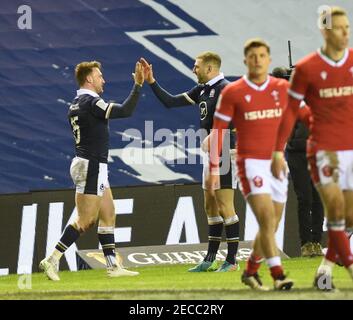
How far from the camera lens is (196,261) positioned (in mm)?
13773

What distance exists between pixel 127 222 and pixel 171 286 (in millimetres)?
4558

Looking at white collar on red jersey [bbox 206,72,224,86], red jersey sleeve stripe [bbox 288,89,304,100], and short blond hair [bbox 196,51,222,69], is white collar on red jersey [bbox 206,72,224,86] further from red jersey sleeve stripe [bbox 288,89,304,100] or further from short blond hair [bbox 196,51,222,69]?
red jersey sleeve stripe [bbox 288,89,304,100]

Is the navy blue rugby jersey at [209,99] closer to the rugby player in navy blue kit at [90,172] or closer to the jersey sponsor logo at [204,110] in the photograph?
the jersey sponsor logo at [204,110]

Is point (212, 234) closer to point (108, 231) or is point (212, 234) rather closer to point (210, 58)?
point (108, 231)

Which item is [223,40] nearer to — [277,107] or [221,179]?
[221,179]

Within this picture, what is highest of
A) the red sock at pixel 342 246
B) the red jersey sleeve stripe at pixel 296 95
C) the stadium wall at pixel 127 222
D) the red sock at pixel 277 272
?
the red jersey sleeve stripe at pixel 296 95

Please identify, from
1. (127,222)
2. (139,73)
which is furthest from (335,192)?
(127,222)

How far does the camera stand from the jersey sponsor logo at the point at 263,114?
8945 millimetres

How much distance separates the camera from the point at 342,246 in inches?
341

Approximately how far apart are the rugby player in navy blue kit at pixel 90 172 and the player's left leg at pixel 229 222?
106 centimetres

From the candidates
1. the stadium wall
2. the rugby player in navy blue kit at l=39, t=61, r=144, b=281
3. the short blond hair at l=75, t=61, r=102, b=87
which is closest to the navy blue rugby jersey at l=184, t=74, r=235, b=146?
the rugby player in navy blue kit at l=39, t=61, r=144, b=281

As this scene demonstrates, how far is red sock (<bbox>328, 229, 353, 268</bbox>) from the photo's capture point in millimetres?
8648

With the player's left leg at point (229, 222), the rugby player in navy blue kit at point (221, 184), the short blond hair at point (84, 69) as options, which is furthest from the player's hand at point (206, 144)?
the short blond hair at point (84, 69)
